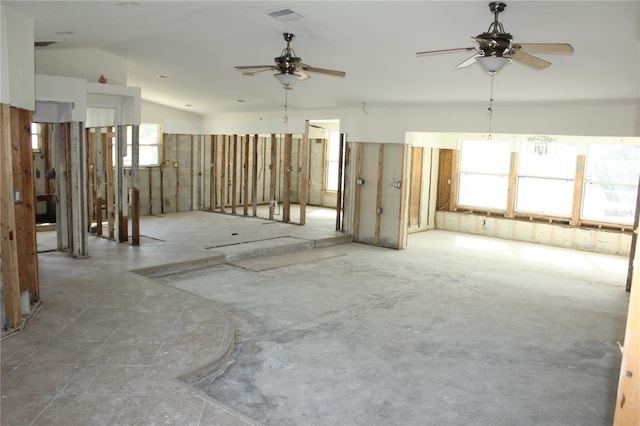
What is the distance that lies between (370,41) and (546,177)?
22.5 ft

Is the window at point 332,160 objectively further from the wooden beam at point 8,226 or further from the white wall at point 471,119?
the wooden beam at point 8,226

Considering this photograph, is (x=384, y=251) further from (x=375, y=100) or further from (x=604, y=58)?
(x=604, y=58)

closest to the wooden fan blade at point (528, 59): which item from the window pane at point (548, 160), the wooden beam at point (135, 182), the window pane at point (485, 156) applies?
the wooden beam at point (135, 182)

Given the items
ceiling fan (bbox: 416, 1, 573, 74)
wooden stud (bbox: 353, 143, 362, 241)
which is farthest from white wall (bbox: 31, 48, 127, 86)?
ceiling fan (bbox: 416, 1, 573, 74)

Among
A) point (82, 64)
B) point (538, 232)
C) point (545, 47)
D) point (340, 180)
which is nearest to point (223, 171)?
point (340, 180)

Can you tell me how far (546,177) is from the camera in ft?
36.7

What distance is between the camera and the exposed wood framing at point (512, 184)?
37.7 feet

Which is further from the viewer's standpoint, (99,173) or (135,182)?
(99,173)

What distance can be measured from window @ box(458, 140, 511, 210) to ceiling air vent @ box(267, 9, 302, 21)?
25.5 feet

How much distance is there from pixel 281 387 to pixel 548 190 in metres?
9.24

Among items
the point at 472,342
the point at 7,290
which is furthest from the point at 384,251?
the point at 7,290

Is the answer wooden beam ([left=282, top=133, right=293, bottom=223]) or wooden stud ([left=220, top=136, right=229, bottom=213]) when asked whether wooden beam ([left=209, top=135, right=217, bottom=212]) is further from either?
wooden beam ([left=282, top=133, right=293, bottom=223])

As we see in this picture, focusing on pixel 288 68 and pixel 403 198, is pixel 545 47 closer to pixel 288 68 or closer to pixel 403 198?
pixel 288 68

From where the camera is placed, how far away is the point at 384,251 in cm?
980
